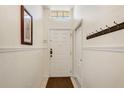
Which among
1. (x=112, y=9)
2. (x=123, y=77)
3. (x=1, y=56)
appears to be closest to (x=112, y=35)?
(x=112, y=9)

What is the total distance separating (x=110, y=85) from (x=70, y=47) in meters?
3.79

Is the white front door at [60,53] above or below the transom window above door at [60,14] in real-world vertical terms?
below

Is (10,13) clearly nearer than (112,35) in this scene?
No

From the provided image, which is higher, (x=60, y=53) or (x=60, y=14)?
(x=60, y=14)

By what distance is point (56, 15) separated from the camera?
545 cm

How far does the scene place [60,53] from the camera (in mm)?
5426

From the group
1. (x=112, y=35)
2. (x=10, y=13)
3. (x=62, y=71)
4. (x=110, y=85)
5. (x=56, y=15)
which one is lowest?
(x=62, y=71)

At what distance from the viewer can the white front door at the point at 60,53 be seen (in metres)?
5.40

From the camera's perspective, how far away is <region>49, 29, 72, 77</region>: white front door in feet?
17.7

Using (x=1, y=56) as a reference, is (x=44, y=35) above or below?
above

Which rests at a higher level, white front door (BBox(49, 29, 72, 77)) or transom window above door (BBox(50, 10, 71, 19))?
transom window above door (BBox(50, 10, 71, 19))
